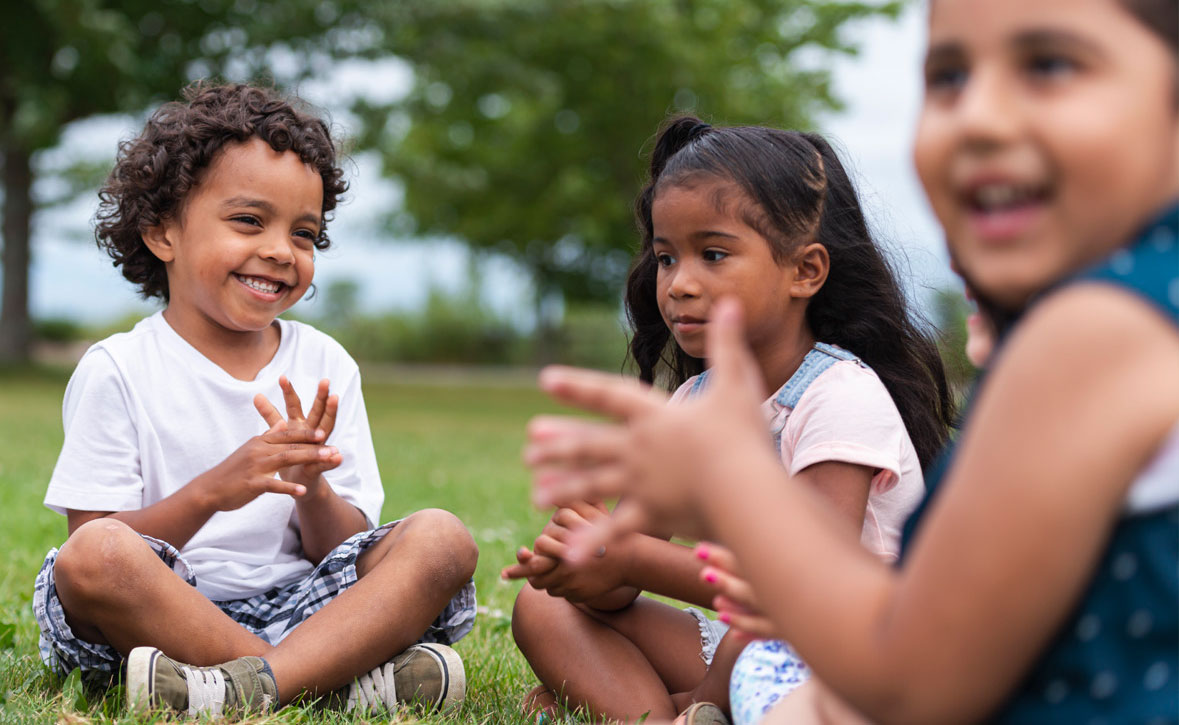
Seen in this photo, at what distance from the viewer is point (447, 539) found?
8.44 feet

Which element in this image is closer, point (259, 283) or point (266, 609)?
point (266, 609)

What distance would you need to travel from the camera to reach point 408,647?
2.60m

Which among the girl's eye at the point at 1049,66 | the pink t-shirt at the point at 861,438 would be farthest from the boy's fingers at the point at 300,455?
the girl's eye at the point at 1049,66

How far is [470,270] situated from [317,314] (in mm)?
4048

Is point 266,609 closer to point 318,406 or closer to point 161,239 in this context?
point 318,406

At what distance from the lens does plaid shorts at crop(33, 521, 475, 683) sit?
2.43m

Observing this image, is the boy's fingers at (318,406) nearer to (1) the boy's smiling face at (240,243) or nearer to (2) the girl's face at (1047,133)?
(1) the boy's smiling face at (240,243)

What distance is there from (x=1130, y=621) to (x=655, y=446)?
49 cm

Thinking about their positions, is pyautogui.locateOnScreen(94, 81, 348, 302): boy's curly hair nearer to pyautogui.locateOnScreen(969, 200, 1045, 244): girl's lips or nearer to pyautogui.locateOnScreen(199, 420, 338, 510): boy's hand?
pyautogui.locateOnScreen(199, 420, 338, 510): boy's hand

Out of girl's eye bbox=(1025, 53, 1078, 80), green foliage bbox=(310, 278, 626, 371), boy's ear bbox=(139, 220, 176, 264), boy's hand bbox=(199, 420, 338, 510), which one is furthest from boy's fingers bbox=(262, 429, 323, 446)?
green foliage bbox=(310, 278, 626, 371)

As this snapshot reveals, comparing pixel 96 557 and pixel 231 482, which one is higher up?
pixel 231 482

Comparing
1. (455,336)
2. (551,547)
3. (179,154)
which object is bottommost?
(455,336)

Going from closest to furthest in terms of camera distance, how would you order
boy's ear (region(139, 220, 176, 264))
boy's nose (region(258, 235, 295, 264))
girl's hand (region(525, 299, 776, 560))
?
girl's hand (region(525, 299, 776, 560))
boy's nose (region(258, 235, 295, 264))
boy's ear (region(139, 220, 176, 264))

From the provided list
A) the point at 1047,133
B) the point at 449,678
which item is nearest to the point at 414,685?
the point at 449,678
